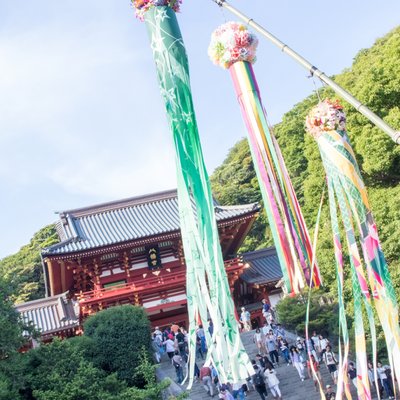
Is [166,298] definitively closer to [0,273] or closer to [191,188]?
[0,273]

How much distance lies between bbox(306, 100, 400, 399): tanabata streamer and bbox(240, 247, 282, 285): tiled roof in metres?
13.7

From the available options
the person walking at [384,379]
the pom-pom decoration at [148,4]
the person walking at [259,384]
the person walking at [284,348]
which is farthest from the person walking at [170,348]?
the pom-pom decoration at [148,4]

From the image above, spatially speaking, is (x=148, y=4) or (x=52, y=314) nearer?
(x=148, y=4)

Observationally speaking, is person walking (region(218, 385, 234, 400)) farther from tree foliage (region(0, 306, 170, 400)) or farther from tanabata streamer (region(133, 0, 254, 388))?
tanabata streamer (region(133, 0, 254, 388))

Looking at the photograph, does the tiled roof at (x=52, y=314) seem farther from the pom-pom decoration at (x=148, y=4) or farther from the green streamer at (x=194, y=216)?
the pom-pom decoration at (x=148, y=4)

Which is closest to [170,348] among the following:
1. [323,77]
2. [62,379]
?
[62,379]

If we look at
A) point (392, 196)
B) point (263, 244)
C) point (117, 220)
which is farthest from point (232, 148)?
point (392, 196)

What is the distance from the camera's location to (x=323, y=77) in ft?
10.5

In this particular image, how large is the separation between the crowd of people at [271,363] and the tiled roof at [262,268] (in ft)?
14.9

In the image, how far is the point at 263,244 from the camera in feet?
97.8

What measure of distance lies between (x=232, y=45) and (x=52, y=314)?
1563 centimetres

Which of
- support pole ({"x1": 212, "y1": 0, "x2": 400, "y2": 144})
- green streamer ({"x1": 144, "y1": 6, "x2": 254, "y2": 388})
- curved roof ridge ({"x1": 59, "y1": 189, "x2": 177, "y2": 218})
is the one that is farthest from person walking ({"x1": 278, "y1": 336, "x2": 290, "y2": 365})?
curved roof ridge ({"x1": 59, "y1": 189, "x2": 177, "y2": 218})

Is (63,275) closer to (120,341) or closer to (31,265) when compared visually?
(120,341)

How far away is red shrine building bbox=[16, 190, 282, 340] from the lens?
16078 mm
